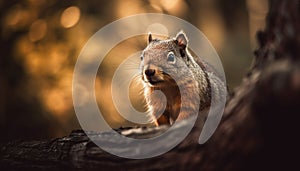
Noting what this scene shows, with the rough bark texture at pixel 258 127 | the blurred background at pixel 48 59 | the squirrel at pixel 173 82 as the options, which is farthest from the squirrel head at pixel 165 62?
the blurred background at pixel 48 59

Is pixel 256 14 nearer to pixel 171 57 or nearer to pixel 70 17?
pixel 70 17

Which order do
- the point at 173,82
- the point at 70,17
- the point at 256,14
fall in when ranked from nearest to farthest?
the point at 173,82 < the point at 70,17 < the point at 256,14

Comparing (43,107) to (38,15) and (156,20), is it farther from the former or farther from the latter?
(156,20)

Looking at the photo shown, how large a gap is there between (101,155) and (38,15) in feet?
9.77

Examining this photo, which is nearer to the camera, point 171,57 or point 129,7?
point 171,57

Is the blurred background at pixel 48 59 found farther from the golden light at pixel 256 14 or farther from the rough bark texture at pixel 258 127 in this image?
the rough bark texture at pixel 258 127

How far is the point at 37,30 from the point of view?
438 centimetres

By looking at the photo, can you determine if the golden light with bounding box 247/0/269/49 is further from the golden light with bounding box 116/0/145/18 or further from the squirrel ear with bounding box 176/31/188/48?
the squirrel ear with bounding box 176/31/188/48

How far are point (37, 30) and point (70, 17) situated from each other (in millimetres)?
310

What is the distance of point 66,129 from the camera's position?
175 inches

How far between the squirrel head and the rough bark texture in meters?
0.74

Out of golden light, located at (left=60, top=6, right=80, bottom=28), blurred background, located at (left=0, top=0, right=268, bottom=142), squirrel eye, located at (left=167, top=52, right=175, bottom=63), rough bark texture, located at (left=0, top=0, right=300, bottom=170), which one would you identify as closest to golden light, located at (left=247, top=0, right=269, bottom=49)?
blurred background, located at (left=0, top=0, right=268, bottom=142)

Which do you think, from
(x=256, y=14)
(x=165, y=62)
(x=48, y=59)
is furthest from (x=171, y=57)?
(x=256, y=14)

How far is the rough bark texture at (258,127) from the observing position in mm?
1079
